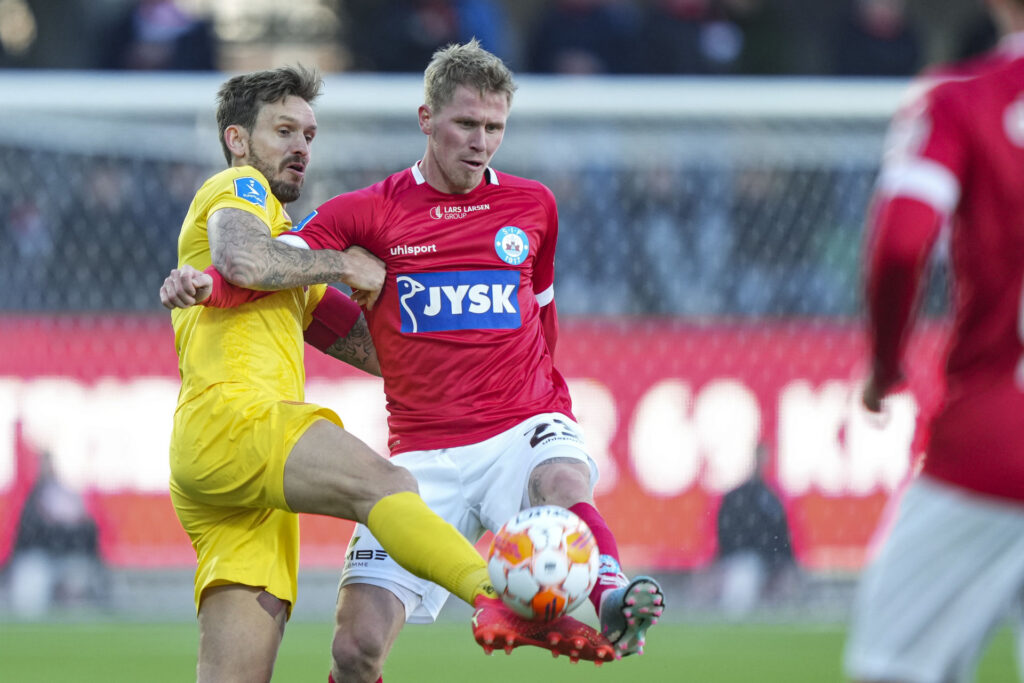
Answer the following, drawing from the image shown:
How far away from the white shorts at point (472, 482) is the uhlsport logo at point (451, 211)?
0.83 meters

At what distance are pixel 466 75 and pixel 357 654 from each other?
6.99 ft

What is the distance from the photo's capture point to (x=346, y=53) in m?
15.4

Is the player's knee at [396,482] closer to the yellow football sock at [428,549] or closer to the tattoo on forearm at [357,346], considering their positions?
the yellow football sock at [428,549]

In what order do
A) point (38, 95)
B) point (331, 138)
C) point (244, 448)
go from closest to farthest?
point (244, 448)
point (38, 95)
point (331, 138)

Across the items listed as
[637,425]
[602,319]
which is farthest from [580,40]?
[637,425]

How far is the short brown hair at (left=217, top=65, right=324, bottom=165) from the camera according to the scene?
5328 millimetres

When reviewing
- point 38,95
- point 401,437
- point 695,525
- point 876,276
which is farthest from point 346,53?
point 876,276

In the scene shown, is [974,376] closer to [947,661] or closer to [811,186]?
[947,661]

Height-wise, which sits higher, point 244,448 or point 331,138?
point 331,138

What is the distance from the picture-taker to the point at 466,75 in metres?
5.31

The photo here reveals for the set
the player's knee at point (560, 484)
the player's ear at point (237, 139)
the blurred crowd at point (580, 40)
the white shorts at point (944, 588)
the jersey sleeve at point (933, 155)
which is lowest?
the white shorts at point (944, 588)

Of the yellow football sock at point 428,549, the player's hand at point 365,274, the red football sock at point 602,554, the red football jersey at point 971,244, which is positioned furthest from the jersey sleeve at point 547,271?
the red football jersey at point 971,244

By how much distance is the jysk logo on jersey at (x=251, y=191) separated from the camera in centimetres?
507

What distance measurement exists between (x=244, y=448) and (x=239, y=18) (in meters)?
11.8
